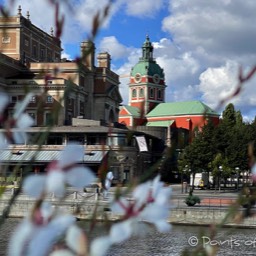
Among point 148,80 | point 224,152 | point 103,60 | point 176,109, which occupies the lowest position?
point 224,152

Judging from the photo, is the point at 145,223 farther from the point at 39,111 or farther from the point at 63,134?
the point at 63,134

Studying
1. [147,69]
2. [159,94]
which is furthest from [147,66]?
[159,94]

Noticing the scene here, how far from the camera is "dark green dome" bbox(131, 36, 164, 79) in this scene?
382 feet

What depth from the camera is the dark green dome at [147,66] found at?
382 feet

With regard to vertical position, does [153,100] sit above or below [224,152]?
above

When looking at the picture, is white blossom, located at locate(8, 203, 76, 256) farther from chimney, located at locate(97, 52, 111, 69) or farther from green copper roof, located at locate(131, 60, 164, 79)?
green copper roof, located at locate(131, 60, 164, 79)

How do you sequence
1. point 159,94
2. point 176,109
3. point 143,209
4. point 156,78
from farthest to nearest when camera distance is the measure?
point 156,78 → point 159,94 → point 176,109 → point 143,209

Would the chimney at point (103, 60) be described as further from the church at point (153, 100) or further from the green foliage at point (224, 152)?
the green foliage at point (224, 152)

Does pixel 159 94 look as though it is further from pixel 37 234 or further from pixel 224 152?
pixel 37 234

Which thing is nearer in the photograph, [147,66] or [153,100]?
[153,100]

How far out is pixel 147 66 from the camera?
117m

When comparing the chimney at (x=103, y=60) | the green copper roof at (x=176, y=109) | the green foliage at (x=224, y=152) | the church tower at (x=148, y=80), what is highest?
the church tower at (x=148, y=80)

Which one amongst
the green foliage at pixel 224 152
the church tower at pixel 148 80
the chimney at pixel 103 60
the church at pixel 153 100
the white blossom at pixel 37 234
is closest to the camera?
the white blossom at pixel 37 234

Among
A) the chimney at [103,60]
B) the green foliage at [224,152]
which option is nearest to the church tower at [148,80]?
the chimney at [103,60]
